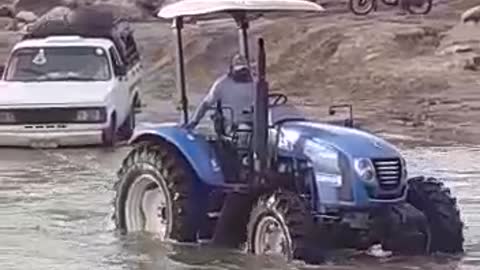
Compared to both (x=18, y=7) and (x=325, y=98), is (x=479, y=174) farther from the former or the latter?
(x=18, y=7)

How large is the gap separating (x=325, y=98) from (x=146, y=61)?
996 centimetres

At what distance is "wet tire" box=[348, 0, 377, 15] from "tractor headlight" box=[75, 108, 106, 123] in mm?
9614

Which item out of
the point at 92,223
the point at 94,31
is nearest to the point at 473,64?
the point at 94,31

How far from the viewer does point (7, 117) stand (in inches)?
939

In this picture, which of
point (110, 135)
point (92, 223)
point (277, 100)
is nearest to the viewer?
point (277, 100)

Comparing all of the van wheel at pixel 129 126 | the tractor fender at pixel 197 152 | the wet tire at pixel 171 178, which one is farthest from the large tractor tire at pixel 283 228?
the van wheel at pixel 129 126

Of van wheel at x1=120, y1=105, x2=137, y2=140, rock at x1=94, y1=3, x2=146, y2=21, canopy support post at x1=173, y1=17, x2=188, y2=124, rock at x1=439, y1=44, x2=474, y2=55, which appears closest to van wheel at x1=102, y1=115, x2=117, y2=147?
van wheel at x1=120, y1=105, x2=137, y2=140

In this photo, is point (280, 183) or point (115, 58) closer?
point (280, 183)

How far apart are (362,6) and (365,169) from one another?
66.6ft

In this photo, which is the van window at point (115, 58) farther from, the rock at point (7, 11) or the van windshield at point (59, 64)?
the rock at point (7, 11)

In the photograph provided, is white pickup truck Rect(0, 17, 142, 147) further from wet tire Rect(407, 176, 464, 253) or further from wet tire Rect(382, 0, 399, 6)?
wet tire Rect(407, 176, 464, 253)

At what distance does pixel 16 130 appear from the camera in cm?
2383

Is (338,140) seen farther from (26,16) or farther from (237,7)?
(26,16)

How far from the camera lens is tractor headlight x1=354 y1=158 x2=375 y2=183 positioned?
12648 mm
